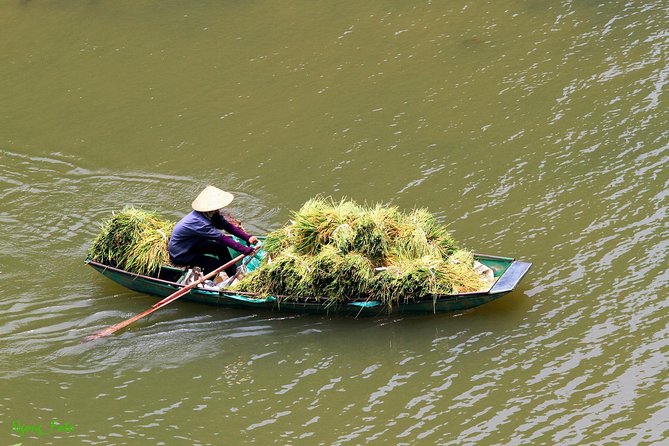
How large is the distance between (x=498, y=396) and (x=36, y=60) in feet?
45.4

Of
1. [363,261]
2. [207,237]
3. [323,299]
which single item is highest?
[207,237]

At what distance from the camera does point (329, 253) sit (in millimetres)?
12375

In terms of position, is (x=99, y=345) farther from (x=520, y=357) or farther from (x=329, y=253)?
(x=520, y=357)

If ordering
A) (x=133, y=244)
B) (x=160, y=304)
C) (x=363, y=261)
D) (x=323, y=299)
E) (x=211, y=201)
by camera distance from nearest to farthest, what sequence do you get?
1. (x=363, y=261)
2. (x=323, y=299)
3. (x=160, y=304)
4. (x=211, y=201)
5. (x=133, y=244)

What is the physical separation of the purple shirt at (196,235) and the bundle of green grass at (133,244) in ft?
0.76

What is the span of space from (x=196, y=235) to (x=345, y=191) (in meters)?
3.06

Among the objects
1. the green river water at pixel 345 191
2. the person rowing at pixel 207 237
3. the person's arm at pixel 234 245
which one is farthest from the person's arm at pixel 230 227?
the green river water at pixel 345 191

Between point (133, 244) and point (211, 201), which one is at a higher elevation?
point (211, 201)

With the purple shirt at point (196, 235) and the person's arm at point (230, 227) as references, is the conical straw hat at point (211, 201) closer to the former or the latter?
the purple shirt at point (196, 235)

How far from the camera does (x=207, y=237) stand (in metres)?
13.3

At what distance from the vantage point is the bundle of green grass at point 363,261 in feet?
40.3

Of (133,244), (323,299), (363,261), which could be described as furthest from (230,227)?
(363,261)

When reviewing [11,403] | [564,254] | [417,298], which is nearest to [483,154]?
[564,254]

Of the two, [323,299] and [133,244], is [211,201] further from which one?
[323,299]
